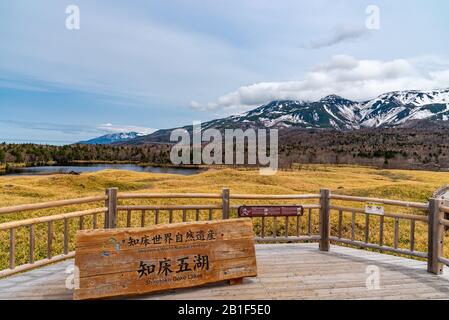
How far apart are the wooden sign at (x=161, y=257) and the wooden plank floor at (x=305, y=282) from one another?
272mm

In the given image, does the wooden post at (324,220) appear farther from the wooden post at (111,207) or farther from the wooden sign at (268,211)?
the wooden post at (111,207)

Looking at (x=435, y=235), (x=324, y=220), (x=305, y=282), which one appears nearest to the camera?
(x=305, y=282)

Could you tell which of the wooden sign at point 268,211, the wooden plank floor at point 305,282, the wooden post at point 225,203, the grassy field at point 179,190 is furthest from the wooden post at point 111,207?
the grassy field at point 179,190

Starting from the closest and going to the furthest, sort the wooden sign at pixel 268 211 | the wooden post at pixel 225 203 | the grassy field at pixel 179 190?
the wooden sign at pixel 268 211, the wooden post at pixel 225 203, the grassy field at pixel 179 190

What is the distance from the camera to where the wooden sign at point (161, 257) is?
5805mm

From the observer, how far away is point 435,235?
7.46 meters

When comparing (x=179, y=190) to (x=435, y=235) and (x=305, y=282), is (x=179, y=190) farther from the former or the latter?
(x=435, y=235)

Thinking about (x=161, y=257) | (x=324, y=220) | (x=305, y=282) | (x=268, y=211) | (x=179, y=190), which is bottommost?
(x=179, y=190)

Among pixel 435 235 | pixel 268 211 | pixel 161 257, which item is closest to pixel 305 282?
pixel 268 211

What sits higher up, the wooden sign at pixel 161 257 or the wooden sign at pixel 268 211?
the wooden sign at pixel 268 211

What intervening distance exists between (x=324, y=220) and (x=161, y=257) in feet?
15.3

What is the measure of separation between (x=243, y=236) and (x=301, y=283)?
1360mm
